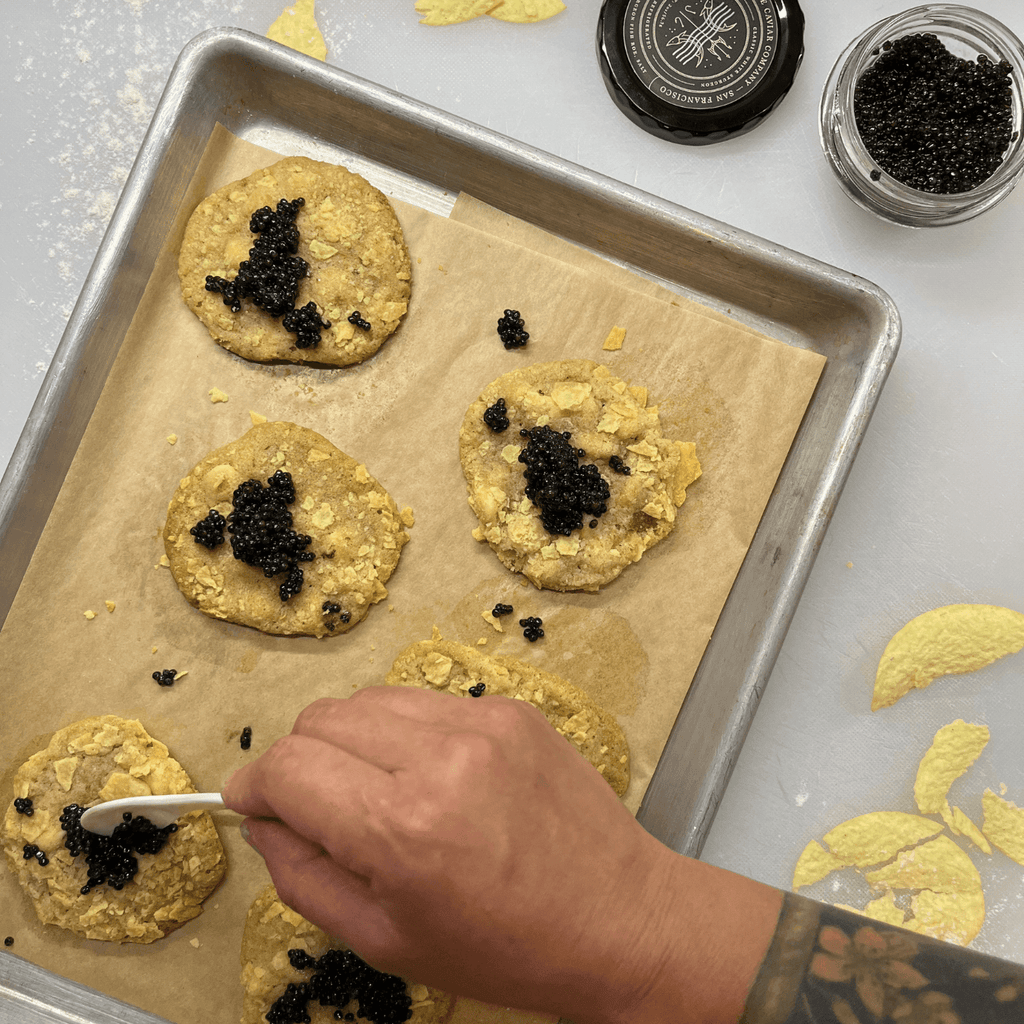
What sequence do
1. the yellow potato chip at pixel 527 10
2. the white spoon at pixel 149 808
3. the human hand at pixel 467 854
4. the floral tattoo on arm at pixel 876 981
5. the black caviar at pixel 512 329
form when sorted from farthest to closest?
the yellow potato chip at pixel 527 10 → the black caviar at pixel 512 329 → the white spoon at pixel 149 808 → the human hand at pixel 467 854 → the floral tattoo on arm at pixel 876 981

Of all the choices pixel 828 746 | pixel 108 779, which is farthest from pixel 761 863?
pixel 108 779

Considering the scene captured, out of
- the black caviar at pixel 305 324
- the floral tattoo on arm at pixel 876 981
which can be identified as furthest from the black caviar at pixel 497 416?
the floral tattoo on arm at pixel 876 981

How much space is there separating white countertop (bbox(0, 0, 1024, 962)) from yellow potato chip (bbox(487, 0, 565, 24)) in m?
0.04

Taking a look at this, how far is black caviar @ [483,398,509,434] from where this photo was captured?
7.98 feet

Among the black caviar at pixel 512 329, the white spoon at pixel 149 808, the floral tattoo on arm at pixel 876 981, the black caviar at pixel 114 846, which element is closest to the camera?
the floral tattoo on arm at pixel 876 981

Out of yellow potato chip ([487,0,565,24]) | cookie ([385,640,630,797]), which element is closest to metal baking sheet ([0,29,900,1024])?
cookie ([385,640,630,797])

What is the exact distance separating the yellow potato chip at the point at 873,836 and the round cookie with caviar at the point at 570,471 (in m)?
1.02

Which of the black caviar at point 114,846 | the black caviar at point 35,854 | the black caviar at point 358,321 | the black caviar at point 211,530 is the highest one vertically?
the black caviar at point 358,321

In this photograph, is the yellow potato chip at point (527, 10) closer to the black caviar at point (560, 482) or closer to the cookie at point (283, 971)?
the black caviar at point (560, 482)

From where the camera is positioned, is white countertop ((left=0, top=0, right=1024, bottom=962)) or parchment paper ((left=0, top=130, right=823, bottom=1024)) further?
white countertop ((left=0, top=0, right=1024, bottom=962))

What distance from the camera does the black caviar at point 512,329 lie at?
247 centimetres

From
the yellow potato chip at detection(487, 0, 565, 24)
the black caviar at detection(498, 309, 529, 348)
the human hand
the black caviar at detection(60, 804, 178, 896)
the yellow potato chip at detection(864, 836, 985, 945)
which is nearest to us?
the human hand

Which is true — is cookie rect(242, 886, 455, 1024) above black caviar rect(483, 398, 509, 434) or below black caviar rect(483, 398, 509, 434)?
below

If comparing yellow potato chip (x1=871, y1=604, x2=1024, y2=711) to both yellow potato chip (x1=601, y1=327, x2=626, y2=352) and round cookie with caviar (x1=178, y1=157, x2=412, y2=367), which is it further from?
round cookie with caviar (x1=178, y1=157, x2=412, y2=367)
